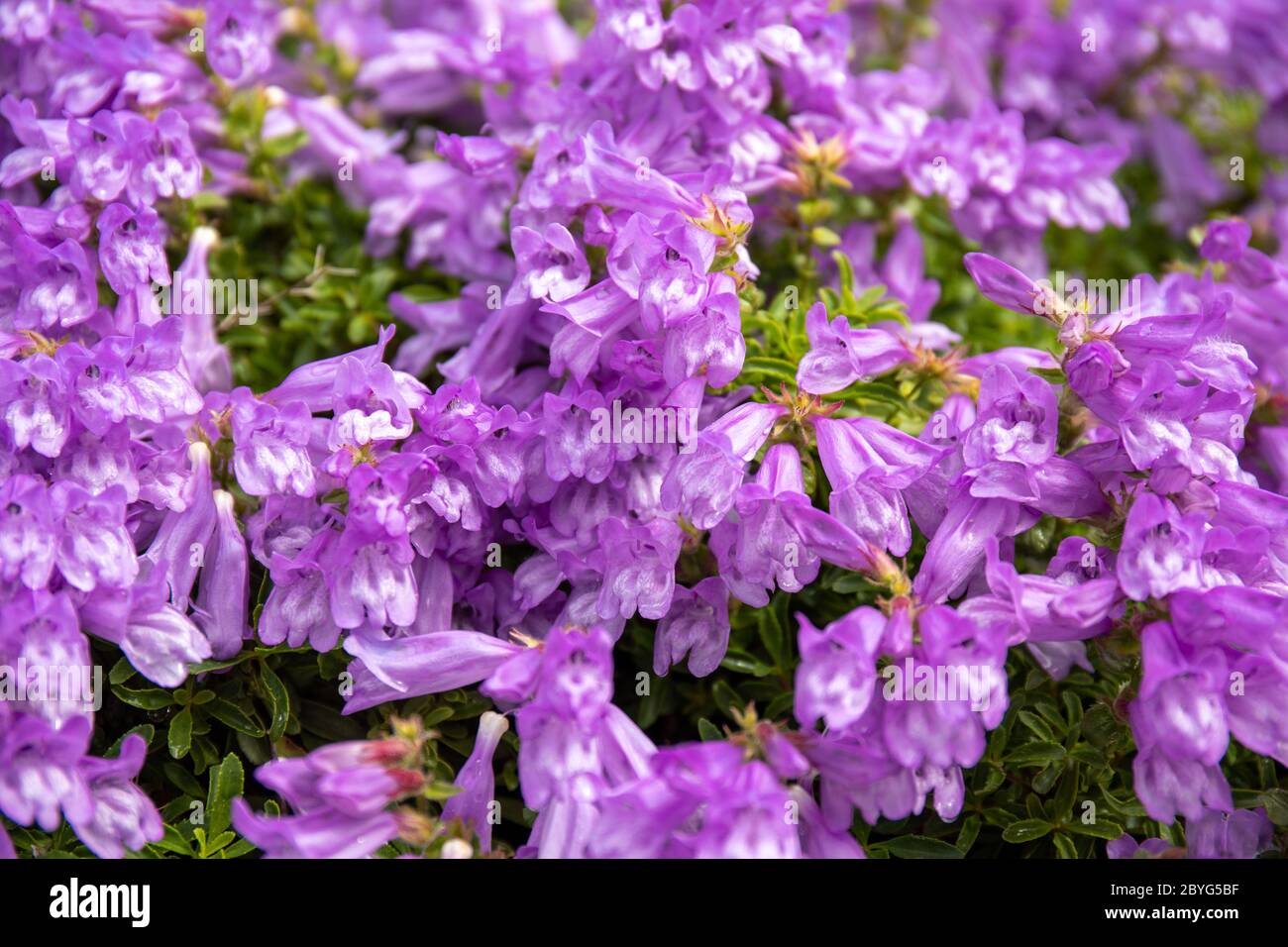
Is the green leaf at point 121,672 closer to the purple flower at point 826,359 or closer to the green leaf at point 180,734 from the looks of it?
the green leaf at point 180,734

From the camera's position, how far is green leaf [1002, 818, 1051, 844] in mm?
1498

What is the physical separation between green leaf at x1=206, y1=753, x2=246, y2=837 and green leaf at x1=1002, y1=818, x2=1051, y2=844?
2.87 feet

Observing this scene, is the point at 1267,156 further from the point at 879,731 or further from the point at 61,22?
the point at 61,22

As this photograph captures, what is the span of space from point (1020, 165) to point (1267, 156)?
988 mm

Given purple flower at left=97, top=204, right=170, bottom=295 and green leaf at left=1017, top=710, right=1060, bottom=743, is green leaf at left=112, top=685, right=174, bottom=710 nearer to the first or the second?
purple flower at left=97, top=204, right=170, bottom=295

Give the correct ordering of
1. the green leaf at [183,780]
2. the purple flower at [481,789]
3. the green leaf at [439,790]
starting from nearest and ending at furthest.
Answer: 1. the green leaf at [439,790]
2. the purple flower at [481,789]
3. the green leaf at [183,780]

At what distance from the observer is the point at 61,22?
6.25 ft

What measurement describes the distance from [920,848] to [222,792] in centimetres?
79

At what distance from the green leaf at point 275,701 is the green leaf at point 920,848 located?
71 centimetres

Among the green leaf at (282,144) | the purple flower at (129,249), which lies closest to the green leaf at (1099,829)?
the purple flower at (129,249)

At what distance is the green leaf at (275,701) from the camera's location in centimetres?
152
